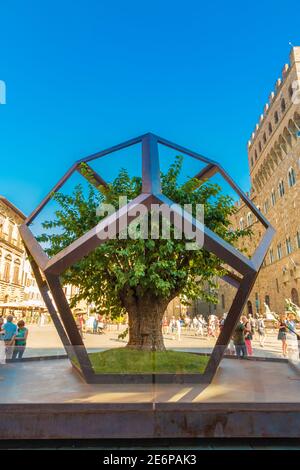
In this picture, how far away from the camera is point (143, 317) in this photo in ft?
29.9

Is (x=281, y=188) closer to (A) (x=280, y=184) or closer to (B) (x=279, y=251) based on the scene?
(A) (x=280, y=184)

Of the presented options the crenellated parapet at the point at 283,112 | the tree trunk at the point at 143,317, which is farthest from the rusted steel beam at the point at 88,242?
the crenellated parapet at the point at 283,112

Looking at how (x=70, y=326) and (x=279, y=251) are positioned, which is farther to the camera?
(x=279, y=251)

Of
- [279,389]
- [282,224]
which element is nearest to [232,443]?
[279,389]

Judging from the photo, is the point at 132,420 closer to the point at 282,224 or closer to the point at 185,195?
the point at 185,195

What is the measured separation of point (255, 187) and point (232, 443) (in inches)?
1897

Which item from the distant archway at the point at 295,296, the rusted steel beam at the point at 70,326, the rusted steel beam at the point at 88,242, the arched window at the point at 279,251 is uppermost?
the arched window at the point at 279,251

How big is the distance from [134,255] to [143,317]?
1.79 meters

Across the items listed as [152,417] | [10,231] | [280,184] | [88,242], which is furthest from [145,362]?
[10,231]

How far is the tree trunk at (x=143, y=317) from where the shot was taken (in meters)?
8.90

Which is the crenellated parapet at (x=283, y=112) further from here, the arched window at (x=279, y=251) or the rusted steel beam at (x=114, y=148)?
the rusted steel beam at (x=114, y=148)

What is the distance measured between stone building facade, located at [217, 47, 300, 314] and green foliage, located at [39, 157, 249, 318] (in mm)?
20832

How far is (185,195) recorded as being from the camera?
31.0 feet

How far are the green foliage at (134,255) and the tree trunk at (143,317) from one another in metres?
0.22
